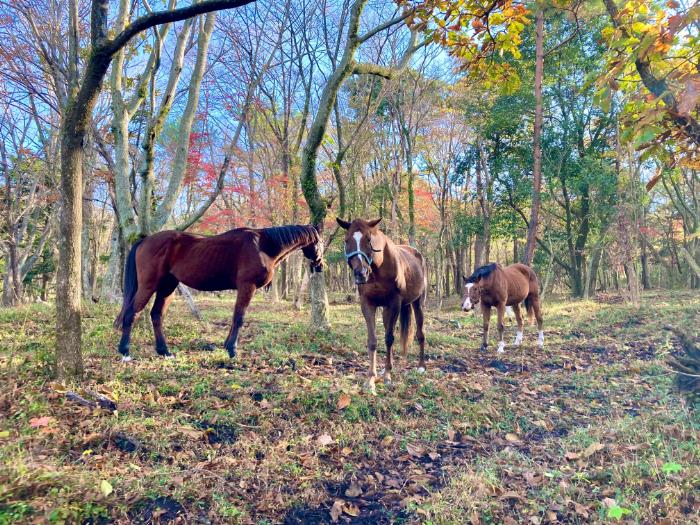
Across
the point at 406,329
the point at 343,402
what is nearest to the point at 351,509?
the point at 343,402

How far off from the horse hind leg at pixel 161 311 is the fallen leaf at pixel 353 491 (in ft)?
12.4

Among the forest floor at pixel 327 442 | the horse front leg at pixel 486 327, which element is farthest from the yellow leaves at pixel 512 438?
the horse front leg at pixel 486 327

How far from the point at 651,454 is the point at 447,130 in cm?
1896

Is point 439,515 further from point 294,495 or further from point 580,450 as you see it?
point 580,450

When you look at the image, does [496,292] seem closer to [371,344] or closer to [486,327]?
[486,327]

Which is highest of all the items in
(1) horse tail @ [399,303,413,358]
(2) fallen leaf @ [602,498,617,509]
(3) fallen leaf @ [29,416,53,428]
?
(1) horse tail @ [399,303,413,358]

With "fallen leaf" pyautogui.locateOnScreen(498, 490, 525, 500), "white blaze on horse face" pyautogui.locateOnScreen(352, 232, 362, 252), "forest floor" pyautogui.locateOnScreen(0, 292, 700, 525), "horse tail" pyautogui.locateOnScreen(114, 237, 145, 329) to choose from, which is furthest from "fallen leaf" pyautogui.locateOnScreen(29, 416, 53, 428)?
"fallen leaf" pyautogui.locateOnScreen(498, 490, 525, 500)

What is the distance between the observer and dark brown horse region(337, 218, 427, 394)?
500cm

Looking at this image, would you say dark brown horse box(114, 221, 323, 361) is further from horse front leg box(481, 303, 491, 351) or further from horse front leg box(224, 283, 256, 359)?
horse front leg box(481, 303, 491, 351)

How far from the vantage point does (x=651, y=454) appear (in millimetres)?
3463

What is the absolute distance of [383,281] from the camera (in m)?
5.48

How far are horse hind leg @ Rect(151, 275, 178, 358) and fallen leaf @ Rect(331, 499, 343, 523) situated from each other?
3880mm

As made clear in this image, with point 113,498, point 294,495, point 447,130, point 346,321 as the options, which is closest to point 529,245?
point 346,321

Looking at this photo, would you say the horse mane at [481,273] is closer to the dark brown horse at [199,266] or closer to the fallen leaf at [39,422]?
the dark brown horse at [199,266]
